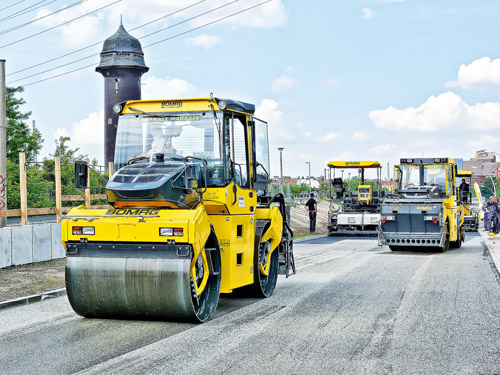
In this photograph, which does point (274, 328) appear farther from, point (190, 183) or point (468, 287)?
point (468, 287)

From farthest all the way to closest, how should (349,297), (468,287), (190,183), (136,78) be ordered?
(136,78) < (468,287) < (349,297) < (190,183)

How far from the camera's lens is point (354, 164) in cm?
3031

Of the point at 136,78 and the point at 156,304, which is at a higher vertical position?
the point at 136,78

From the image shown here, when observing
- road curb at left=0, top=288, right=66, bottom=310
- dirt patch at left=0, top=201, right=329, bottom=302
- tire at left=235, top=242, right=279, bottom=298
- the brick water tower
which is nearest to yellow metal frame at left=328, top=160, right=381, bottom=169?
dirt patch at left=0, top=201, right=329, bottom=302

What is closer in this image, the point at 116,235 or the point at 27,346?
the point at 27,346

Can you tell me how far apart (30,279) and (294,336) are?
677 cm

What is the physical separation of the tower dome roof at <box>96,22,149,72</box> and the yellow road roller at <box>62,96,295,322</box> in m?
61.7

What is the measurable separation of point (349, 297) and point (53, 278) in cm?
576

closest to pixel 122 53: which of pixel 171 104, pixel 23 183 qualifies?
pixel 23 183

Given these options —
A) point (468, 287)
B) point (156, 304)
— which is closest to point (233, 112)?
point (156, 304)

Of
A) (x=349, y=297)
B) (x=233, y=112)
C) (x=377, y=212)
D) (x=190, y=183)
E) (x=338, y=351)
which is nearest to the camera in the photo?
(x=338, y=351)

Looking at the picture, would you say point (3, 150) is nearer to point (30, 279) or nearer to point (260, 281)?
point (30, 279)

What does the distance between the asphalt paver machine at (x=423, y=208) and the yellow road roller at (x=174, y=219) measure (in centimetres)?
1022

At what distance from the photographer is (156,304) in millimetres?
8094
